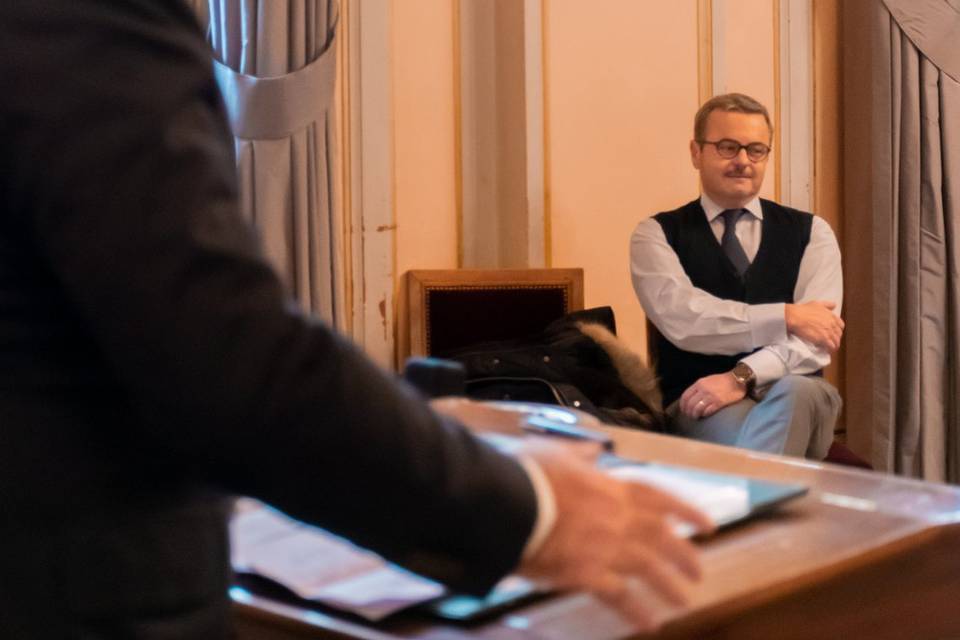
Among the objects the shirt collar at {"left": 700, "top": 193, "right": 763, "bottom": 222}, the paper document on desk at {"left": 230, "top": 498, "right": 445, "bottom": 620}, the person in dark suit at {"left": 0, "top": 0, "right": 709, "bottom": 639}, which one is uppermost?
the shirt collar at {"left": 700, "top": 193, "right": 763, "bottom": 222}

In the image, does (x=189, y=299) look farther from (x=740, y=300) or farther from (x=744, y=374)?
(x=740, y=300)

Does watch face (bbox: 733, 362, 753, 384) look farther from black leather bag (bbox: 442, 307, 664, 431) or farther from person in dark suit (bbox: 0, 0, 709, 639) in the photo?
person in dark suit (bbox: 0, 0, 709, 639)

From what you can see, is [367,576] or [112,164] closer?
[112,164]

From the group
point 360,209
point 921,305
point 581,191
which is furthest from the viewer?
point 921,305

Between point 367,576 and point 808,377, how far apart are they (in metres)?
2.85

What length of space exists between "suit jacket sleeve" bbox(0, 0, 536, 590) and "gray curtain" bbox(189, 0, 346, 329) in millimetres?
2814

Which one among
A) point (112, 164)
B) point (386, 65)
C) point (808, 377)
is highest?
point (386, 65)

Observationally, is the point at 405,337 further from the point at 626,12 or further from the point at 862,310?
the point at 862,310

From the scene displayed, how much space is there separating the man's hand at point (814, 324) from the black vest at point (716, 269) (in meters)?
0.18

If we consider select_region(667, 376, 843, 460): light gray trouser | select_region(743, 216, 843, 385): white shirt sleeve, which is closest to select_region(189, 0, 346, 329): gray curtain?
select_region(667, 376, 843, 460): light gray trouser

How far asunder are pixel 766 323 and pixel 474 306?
92 centimetres

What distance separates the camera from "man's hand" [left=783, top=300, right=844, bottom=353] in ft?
11.6

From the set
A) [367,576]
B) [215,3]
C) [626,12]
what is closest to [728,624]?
[367,576]

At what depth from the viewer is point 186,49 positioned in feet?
2.31
